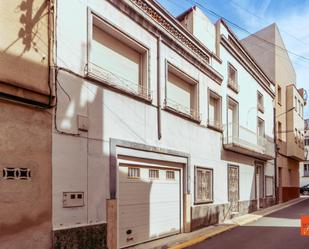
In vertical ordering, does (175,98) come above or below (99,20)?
below

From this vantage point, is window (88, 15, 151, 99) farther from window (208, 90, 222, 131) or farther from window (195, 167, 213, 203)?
window (208, 90, 222, 131)

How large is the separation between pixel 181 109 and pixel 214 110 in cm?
341

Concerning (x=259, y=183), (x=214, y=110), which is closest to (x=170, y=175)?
(x=214, y=110)

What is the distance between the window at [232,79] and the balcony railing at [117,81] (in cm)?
737

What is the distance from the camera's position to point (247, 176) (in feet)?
60.8

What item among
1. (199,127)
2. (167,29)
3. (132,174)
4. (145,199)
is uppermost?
(167,29)

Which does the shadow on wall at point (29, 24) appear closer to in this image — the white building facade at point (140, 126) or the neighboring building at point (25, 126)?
the neighboring building at point (25, 126)

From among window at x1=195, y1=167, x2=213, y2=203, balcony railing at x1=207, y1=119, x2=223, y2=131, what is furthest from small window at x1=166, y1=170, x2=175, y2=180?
balcony railing at x1=207, y1=119, x2=223, y2=131

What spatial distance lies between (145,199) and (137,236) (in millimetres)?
994

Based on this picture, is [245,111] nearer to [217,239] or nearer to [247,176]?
[247,176]

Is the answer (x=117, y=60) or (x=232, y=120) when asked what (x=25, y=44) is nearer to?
(x=117, y=60)

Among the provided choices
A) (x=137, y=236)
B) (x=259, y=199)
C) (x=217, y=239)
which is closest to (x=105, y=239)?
(x=137, y=236)

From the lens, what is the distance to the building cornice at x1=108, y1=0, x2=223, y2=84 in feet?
31.8

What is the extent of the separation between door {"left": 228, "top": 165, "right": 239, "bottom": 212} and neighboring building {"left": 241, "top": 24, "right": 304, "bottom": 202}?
386 inches
